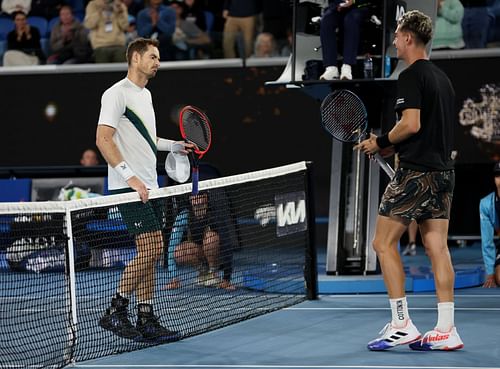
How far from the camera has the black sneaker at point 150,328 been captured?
698cm

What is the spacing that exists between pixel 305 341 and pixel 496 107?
8.48 m

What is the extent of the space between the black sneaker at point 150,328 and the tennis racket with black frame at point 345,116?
5.71ft

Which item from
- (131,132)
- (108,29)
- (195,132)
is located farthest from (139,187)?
(108,29)

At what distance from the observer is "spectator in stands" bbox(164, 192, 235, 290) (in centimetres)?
886

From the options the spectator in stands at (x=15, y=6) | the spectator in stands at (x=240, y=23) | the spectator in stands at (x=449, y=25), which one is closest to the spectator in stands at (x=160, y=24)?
the spectator in stands at (x=240, y=23)

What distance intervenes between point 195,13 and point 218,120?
1.60m

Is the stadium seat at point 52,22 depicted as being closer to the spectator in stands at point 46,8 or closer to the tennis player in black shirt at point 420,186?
the spectator in stands at point 46,8

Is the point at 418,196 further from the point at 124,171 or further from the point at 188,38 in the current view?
the point at 188,38

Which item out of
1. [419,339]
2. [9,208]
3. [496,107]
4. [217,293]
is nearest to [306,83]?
[217,293]

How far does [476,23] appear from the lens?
47.4ft

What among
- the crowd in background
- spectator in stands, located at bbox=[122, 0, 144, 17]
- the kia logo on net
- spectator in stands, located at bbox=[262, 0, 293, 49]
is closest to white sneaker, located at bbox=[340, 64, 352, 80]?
the kia logo on net

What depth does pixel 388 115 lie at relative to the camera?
1030 cm

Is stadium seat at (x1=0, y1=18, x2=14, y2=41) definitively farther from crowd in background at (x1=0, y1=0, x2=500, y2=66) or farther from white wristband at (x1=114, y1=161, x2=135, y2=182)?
white wristband at (x1=114, y1=161, x2=135, y2=182)

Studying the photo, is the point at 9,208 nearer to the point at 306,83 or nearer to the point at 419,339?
the point at 419,339
